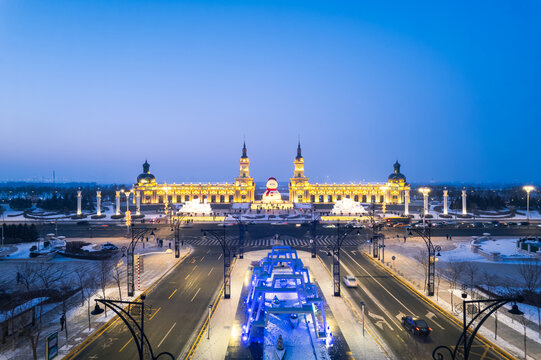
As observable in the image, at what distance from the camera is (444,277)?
39.0 metres

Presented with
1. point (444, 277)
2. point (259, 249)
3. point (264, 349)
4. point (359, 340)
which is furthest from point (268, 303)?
point (259, 249)

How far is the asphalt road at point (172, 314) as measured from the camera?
2314 centimetres

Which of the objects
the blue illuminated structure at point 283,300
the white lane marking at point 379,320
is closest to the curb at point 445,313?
the white lane marking at point 379,320

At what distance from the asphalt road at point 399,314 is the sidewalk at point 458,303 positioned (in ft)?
4.57

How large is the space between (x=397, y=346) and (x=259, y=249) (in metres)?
34.9

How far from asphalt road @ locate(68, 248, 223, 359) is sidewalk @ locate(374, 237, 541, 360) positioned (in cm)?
2345

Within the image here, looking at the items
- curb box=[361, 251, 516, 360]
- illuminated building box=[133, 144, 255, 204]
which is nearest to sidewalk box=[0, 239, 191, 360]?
curb box=[361, 251, 516, 360]

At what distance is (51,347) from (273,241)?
4468 cm

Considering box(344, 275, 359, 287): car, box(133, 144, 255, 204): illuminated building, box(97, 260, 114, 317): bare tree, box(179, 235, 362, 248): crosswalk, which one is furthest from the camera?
box(133, 144, 255, 204): illuminated building

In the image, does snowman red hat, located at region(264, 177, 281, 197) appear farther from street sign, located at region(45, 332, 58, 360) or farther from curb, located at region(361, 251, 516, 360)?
street sign, located at region(45, 332, 58, 360)

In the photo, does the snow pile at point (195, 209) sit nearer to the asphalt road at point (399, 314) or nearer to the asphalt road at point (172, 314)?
the asphalt road at point (172, 314)

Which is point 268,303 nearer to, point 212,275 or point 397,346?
point 397,346

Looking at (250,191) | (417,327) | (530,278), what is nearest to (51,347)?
(417,327)

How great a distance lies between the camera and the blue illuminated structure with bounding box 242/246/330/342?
942 inches
